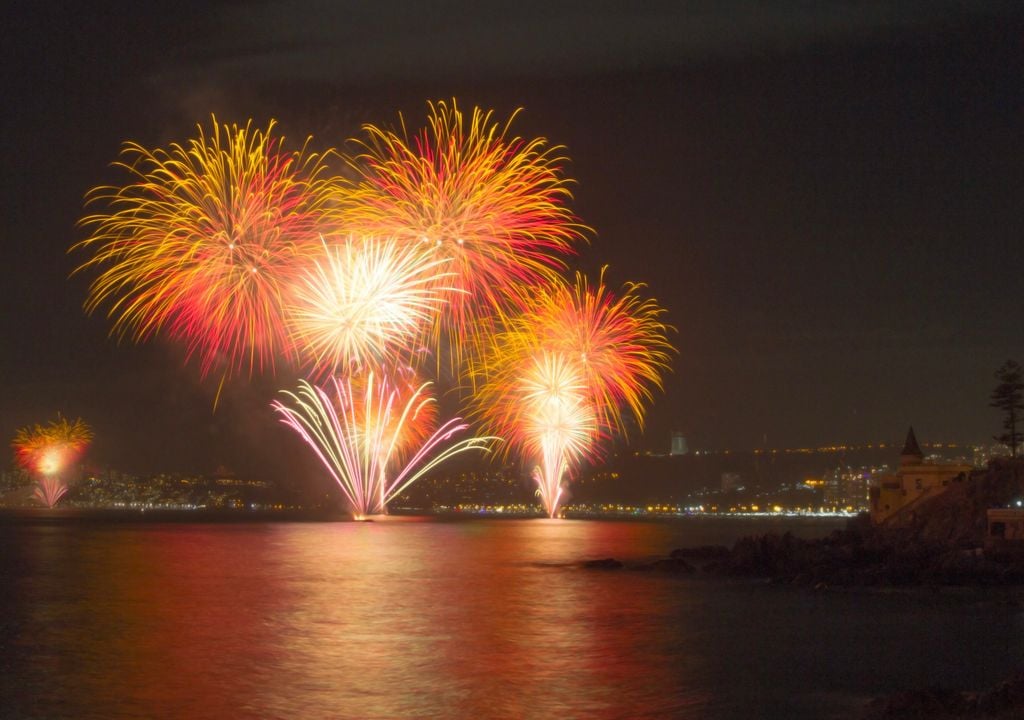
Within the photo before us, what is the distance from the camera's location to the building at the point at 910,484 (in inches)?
2894

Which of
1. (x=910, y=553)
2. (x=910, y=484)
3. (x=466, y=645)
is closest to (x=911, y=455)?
(x=910, y=484)

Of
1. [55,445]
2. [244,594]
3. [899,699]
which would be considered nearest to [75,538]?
[55,445]

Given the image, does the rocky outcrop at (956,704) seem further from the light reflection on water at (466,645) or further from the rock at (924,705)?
the light reflection on water at (466,645)

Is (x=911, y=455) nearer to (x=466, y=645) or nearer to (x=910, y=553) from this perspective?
(x=910, y=553)

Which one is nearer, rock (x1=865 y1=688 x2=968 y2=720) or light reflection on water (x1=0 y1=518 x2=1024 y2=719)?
rock (x1=865 y1=688 x2=968 y2=720)

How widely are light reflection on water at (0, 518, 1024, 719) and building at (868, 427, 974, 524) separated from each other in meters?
27.3

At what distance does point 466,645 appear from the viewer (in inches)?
1255

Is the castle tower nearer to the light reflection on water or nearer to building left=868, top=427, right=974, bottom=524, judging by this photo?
building left=868, top=427, right=974, bottom=524

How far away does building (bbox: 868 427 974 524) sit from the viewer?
2894 inches

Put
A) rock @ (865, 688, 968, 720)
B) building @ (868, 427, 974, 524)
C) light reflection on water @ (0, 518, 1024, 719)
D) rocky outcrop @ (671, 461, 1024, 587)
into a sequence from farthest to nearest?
building @ (868, 427, 974, 524), rocky outcrop @ (671, 461, 1024, 587), light reflection on water @ (0, 518, 1024, 719), rock @ (865, 688, 968, 720)

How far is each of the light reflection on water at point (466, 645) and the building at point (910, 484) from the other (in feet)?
89.4

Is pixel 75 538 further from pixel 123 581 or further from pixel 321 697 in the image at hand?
pixel 321 697

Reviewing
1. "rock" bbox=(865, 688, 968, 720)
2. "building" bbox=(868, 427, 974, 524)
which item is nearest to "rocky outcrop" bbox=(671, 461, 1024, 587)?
"building" bbox=(868, 427, 974, 524)

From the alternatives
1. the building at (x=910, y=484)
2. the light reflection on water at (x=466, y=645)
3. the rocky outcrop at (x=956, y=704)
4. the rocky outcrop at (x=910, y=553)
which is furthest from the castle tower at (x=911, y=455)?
the rocky outcrop at (x=956, y=704)
